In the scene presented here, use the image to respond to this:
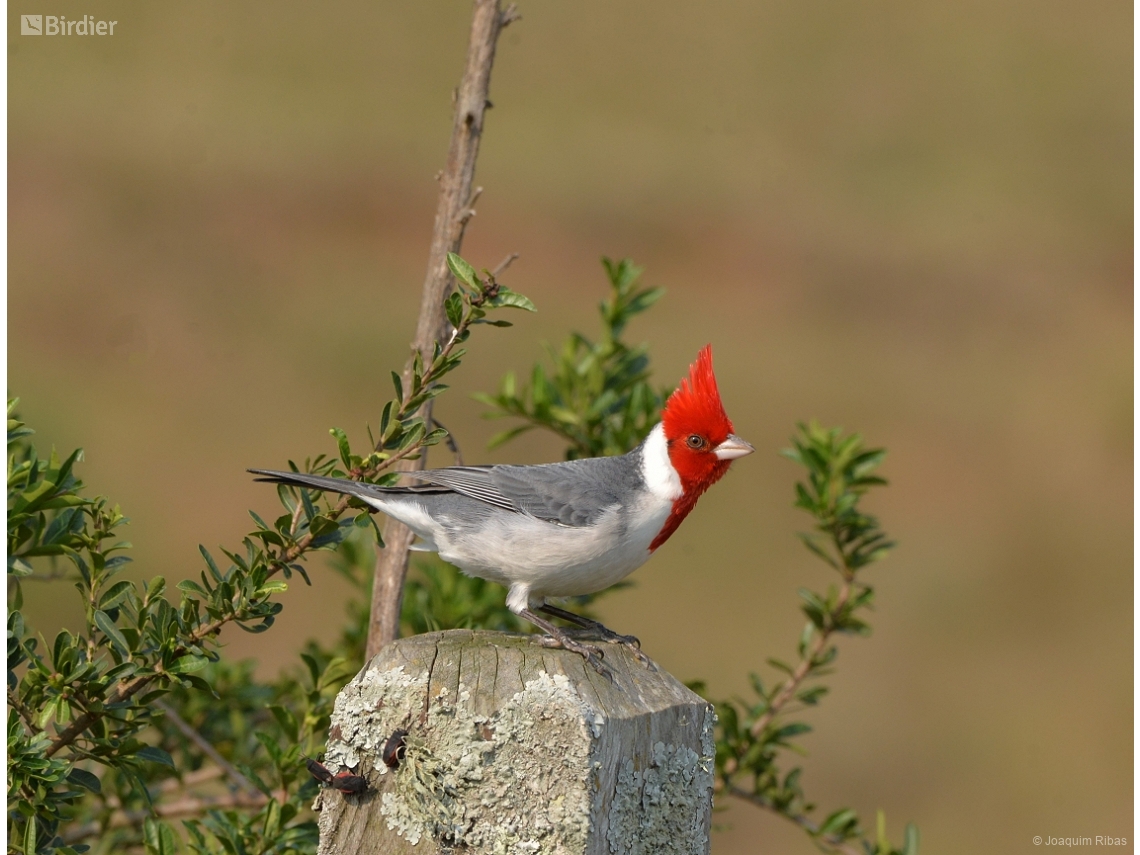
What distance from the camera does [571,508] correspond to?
3529mm

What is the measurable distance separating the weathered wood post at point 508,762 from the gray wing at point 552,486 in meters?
1.09

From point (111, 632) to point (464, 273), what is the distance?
119 cm

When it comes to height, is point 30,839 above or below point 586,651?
below

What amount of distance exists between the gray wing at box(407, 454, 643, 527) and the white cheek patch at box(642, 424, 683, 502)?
0.13 feet

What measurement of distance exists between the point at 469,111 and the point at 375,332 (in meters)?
9.34

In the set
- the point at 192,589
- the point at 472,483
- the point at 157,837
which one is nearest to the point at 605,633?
the point at 472,483

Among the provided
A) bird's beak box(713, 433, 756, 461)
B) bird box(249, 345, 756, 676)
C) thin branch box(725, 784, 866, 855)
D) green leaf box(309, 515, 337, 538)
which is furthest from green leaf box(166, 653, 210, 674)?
thin branch box(725, 784, 866, 855)

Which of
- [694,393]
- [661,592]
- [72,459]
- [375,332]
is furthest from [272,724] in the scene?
[375,332]

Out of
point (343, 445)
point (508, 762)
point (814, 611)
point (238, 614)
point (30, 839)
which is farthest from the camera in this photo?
point (814, 611)

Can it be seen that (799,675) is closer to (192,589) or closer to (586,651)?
(586,651)

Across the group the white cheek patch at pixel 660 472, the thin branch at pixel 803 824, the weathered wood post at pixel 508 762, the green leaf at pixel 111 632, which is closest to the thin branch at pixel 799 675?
the thin branch at pixel 803 824

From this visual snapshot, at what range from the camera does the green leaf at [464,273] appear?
2816 mm

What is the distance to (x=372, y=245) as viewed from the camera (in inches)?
620

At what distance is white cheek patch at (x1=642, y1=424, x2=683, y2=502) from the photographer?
3711 millimetres
